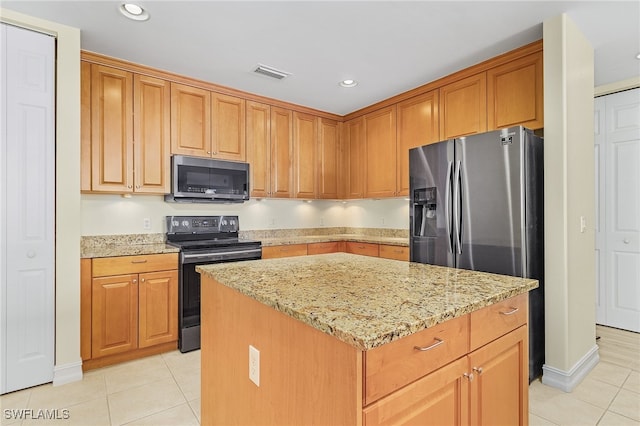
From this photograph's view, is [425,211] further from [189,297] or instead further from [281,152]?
[189,297]

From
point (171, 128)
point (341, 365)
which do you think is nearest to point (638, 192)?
point (341, 365)

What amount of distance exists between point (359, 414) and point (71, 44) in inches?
116

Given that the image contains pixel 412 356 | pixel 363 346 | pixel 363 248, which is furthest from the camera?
pixel 363 248

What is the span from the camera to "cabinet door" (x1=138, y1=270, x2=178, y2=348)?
2.75 meters

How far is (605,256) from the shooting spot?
3508 millimetres

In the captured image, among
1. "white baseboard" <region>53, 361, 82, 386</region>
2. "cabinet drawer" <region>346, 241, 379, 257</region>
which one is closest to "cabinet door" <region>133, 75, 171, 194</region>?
"white baseboard" <region>53, 361, 82, 386</region>

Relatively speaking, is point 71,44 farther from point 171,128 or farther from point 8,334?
point 8,334

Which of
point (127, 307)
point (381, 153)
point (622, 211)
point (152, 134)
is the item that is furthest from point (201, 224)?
point (622, 211)

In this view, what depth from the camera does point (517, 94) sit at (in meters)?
2.70

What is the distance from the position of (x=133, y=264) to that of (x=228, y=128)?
164cm

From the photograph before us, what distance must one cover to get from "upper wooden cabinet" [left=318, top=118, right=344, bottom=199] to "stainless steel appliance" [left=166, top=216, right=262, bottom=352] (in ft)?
4.55

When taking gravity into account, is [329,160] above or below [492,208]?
above

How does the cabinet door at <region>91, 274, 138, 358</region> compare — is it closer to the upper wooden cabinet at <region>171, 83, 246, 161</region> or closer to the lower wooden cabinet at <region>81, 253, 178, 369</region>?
the lower wooden cabinet at <region>81, 253, 178, 369</region>

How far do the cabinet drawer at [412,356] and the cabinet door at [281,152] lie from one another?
121 inches
